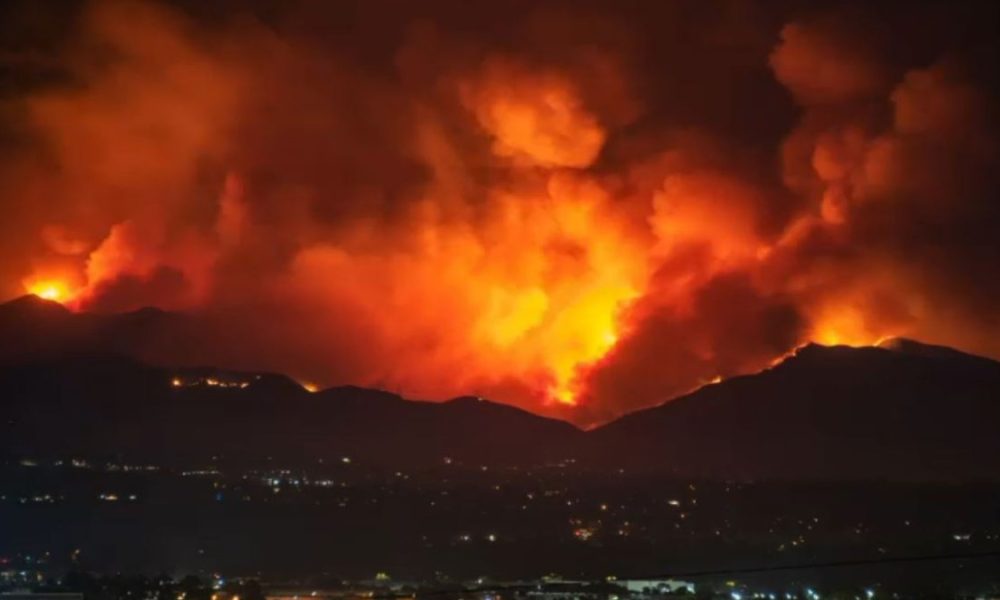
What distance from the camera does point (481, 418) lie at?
31.1 meters

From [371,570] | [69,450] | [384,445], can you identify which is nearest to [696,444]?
[384,445]

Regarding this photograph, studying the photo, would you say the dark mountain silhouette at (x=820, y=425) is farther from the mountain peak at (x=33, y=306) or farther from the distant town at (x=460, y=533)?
the mountain peak at (x=33, y=306)

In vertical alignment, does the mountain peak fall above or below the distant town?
above

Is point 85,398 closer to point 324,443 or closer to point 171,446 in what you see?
point 171,446

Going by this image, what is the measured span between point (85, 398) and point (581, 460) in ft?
43.8

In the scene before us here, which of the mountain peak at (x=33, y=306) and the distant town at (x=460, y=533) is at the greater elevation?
the mountain peak at (x=33, y=306)

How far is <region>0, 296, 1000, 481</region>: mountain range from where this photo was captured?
28844 mm

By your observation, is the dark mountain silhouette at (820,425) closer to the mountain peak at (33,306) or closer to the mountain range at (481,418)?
the mountain range at (481,418)

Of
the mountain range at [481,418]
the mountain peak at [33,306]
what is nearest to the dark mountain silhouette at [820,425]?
the mountain range at [481,418]

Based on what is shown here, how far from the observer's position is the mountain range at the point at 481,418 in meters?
28.8

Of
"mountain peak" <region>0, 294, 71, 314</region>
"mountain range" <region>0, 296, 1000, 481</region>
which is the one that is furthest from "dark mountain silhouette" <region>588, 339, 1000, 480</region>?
"mountain peak" <region>0, 294, 71, 314</region>

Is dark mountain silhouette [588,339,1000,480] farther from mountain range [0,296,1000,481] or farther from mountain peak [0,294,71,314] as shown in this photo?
mountain peak [0,294,71,314]

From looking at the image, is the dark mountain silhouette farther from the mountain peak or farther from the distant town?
the mountain peak

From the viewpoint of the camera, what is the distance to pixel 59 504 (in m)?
23.9
